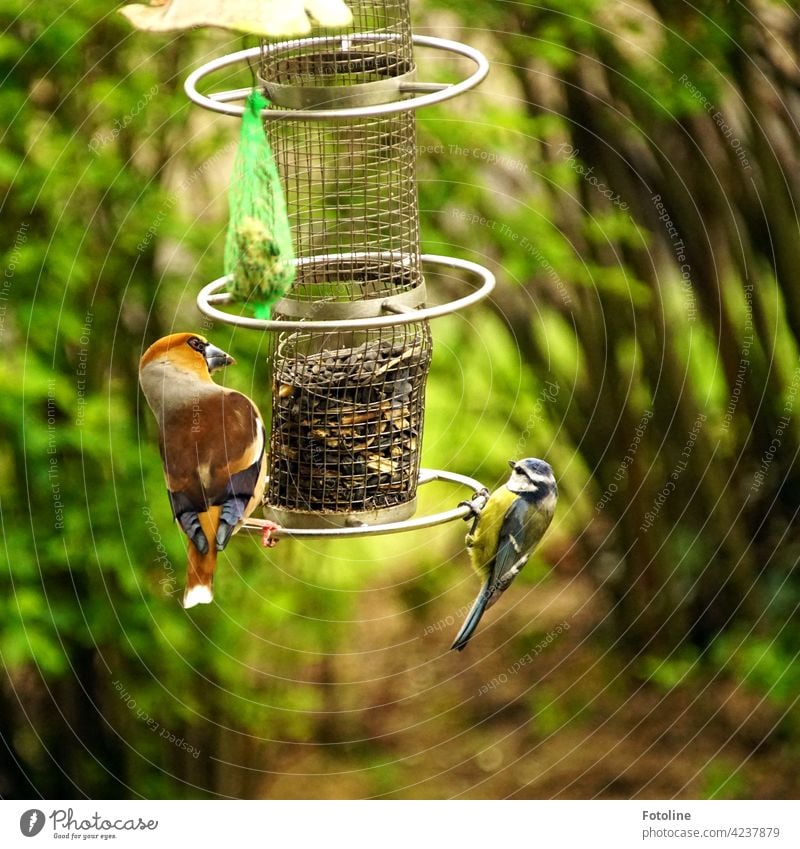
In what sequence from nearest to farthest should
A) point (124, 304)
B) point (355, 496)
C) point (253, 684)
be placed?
point (355, 496)
point (124, 304)
point (253, 684)

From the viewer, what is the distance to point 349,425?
300 centimetres

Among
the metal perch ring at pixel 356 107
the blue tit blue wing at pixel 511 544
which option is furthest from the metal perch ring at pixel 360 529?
the metal perch ring at pixel 356 107

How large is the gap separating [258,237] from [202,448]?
1.59 ft

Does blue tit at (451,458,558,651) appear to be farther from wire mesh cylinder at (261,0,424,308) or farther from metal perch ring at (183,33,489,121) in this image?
metal perch ring at (183,33,489,121)

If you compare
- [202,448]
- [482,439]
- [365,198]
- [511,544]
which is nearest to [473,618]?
[511,544]

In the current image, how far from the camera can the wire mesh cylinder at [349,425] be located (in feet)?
9.79

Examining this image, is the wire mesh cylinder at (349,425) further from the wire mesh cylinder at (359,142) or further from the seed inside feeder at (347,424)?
the wire mesh cylinder at (359,142)

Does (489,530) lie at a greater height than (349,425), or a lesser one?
lesser

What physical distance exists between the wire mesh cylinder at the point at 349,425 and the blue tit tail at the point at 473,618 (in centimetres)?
26

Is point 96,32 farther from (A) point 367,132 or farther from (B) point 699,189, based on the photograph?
(B) point 699,189

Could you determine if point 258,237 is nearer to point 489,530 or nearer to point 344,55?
point 344,55

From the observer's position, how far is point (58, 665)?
3961 millimetres
